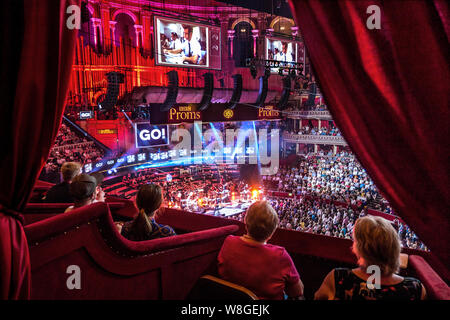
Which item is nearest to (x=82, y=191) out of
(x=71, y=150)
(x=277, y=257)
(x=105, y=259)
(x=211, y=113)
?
(x=105, y=259)

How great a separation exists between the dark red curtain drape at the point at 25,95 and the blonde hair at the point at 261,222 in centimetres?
132

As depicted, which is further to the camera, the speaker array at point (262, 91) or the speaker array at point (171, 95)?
the speaker array at point (262, 91)

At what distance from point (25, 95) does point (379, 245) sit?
222 centimetres

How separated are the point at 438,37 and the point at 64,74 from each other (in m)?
2.19

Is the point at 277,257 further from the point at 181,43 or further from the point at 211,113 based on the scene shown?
the point at 211,113

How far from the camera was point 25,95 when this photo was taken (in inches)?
70.7

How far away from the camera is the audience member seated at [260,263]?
1808 millimetres

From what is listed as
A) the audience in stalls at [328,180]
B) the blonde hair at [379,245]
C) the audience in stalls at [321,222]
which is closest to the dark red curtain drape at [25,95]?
the blonde hair at [379,245]

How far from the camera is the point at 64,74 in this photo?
1964mm

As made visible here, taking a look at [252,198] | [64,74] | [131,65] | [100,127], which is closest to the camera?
[64,74]

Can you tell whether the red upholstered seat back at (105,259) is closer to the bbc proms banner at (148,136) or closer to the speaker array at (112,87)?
the speaker array at (112,87)

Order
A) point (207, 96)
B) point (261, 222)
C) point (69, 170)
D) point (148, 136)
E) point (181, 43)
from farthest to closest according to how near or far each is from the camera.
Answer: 1. point (148, 136)
2. point (207, 96)
3. point (181, 43)
4. point (69, 170)
5. point (261, 222)
